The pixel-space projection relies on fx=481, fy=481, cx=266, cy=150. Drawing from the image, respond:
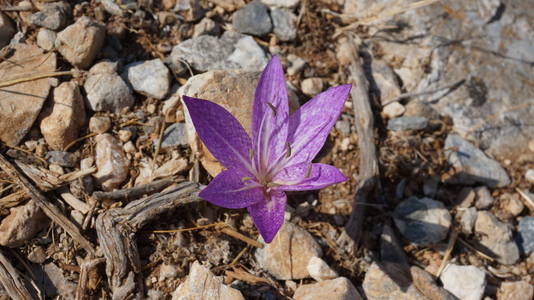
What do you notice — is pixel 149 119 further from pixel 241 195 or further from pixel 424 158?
pixel 424 158

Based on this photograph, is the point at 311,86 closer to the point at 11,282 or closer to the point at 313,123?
the point at 313,123

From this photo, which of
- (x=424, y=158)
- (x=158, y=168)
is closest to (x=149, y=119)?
(x=158, y=168)

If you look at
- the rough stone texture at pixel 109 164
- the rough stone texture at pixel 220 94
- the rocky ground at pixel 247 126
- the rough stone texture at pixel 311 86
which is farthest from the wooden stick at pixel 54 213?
the rough stone texture at pixel 311 86

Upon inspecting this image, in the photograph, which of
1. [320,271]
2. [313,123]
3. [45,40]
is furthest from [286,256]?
[45,40]

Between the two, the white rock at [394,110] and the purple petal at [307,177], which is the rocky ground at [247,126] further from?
the purple petal at [307,177]

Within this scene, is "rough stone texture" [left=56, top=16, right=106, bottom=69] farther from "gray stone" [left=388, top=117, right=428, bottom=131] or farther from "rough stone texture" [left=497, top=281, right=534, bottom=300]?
"rough stone texture" [left=497, top=281, right=534, bottom=300]

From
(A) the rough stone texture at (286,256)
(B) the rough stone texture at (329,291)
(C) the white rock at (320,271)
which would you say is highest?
(A) the rough stone texture at (286,256)
